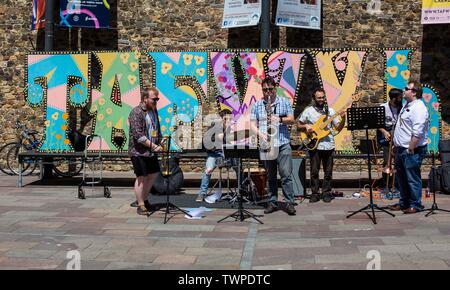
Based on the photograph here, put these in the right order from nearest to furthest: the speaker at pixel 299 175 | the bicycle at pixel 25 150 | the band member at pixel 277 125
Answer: the band member at pixel 277 125 < the speaker at pixel 299 175 < the bicycle at pixel 25 150

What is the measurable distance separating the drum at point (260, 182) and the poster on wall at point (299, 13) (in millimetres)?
5586

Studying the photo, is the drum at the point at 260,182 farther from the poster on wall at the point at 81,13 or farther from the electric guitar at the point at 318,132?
the poster on wall at the point at 81,13

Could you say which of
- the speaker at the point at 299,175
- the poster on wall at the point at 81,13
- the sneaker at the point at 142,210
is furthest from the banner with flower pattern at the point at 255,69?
the sneaker at the point at 142,210

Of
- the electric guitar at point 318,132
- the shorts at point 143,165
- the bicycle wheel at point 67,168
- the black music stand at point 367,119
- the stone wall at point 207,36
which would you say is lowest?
the bicycle wheel at point 67,168

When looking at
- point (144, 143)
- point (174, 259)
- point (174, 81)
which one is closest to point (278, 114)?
point (144, 143)

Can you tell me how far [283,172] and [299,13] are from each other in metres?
6.90

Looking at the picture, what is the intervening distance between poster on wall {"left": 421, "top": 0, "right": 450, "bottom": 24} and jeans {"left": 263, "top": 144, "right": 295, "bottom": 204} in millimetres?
7556

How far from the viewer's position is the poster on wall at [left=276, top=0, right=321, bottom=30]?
1388 centimetres

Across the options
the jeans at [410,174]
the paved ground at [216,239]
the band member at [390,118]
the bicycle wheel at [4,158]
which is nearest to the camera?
the paved ground at [216,239]

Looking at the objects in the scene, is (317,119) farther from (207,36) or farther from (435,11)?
(435,11)

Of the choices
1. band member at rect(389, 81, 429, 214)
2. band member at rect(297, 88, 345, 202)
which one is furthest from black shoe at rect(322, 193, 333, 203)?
band member at rect(389, 81, 429, 214)

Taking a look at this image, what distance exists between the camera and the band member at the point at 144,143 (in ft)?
27.0

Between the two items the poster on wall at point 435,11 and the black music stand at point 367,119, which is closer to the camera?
the black music stand at point 367,119
